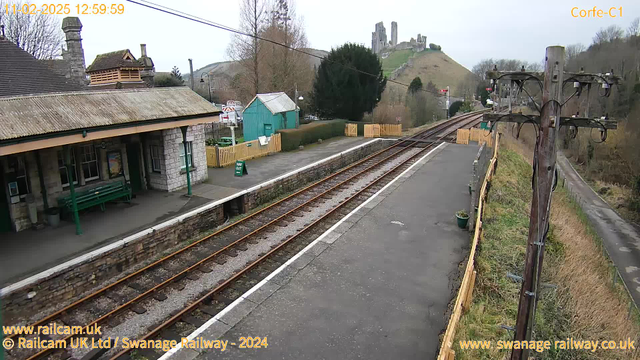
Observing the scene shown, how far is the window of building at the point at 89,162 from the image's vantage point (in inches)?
515

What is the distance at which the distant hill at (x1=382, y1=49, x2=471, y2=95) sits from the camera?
102m

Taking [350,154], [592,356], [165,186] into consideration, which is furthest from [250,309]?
[350,154]

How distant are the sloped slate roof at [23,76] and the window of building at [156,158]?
3441 mm

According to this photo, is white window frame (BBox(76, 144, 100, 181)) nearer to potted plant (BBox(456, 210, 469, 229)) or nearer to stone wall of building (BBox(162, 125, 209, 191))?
stone wall of building (BBox(162, 125, 209, 191))

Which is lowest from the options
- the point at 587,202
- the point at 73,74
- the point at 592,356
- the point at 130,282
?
the point at 587,202

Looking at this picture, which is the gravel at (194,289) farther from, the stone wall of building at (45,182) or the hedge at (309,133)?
the hedge at (309,133)

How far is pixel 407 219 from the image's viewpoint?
1298 centimetres

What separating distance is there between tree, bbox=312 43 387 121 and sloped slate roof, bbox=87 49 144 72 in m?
17.9

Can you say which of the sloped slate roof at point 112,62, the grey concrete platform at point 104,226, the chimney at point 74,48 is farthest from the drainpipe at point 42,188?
the chimney at point 74,48

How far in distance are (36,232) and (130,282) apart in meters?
3.85

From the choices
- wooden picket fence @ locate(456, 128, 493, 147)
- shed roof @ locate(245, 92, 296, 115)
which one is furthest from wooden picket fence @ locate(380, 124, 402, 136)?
shed roof @ locate(245, 92, 296, 115)

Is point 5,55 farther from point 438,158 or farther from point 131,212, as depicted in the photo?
point 438,158

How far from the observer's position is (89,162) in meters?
13.3

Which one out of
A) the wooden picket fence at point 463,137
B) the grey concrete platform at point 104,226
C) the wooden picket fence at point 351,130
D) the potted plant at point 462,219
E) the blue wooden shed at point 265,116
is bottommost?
the potted plant at point 462,219
